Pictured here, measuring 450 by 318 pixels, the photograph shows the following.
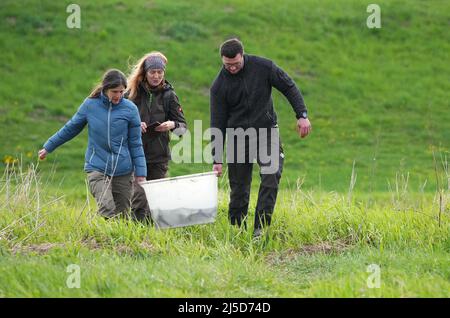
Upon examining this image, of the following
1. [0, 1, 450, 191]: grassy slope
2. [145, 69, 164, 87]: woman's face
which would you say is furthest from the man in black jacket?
[0, 1, 450, 191]: grassy slope

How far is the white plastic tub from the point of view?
7.74m

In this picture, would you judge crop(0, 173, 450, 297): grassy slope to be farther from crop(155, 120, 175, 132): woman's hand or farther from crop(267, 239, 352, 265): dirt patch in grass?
crop(155, 120, 175, 132): woman's hand

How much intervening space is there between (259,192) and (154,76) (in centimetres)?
148

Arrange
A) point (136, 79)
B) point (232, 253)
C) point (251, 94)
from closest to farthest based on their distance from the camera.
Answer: point (232, 253), point (251, 94), point (136, 79)

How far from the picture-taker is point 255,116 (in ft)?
27.9

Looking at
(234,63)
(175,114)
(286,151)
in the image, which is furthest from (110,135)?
(286,151)

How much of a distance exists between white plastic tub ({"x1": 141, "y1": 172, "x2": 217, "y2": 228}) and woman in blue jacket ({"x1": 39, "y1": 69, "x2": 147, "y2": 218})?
48cm

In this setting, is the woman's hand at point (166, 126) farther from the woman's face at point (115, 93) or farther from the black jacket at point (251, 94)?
the woman's face at point (115, 93)

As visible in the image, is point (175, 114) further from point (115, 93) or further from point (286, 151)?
point (286, 151)

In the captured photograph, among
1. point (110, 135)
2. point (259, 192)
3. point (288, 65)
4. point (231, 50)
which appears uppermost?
point (231, 50)

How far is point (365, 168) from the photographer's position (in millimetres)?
19250

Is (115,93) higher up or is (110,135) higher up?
(115,93)
